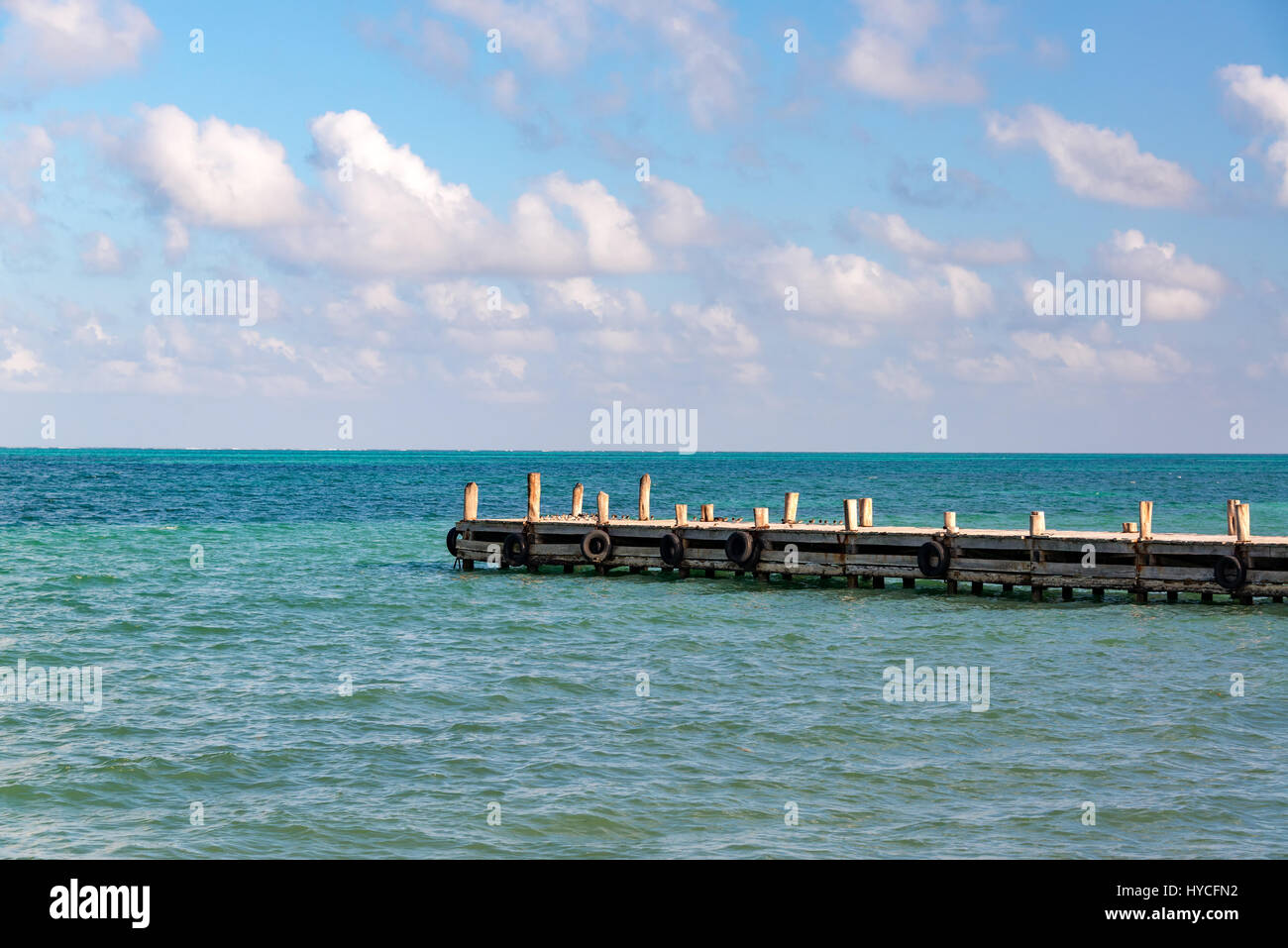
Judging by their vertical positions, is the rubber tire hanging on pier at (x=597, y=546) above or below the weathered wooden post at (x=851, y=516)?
below

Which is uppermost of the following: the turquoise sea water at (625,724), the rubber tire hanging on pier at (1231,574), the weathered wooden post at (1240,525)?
the weathered wooden post at (1240,525)

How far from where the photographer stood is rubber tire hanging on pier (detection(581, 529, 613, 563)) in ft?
115

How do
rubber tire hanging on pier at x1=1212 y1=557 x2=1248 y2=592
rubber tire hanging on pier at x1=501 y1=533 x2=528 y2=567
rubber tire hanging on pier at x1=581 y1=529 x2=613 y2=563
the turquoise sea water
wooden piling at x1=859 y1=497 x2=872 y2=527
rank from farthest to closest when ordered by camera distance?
rubber tire hanging on pier at x1=501 y1=533 x2=528 y2=567, rubber tire hanging on pier at x1=581 y1=529 x2=613 y2=563, wooden piling at x1=859 y1=497 x2=872 y2=527, rubber tire hanging on pier at x1=1212 y1=557 x2=1248 y2=592, the turquoise sea water

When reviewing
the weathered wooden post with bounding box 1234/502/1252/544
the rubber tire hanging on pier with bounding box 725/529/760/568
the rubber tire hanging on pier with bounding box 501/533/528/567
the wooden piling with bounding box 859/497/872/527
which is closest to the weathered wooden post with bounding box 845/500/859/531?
the wooden piling with bounding box 859/497/872/527

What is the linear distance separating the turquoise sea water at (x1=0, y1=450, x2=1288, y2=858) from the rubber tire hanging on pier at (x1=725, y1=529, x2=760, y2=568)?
0.84 meters

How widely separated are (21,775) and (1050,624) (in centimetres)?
2047

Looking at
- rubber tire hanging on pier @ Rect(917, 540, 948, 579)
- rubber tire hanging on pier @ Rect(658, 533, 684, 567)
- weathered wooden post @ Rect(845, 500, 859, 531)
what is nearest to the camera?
rubber tire hanging on pier @ Rect(917, 540, 948, 579)

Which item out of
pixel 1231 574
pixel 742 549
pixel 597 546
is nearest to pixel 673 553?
pixel 742 549

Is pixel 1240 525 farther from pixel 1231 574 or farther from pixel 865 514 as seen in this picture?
pixel 865 514

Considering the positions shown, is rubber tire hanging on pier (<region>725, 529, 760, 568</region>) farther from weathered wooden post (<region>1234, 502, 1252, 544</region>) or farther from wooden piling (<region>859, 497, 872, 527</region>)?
weathered wooden post (<region>1234, 502, 1252, 544</region>)

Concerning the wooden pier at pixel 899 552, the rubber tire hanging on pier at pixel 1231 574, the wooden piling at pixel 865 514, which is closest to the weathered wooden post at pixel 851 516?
the wooden pier at pixel 899 552

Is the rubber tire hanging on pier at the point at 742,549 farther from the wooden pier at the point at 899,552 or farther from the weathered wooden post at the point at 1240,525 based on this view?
the weathered wooden post at the point at 1240,525

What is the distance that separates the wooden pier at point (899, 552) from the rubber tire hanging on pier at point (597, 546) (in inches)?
1.1

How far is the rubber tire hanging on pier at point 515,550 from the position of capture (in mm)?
36469
